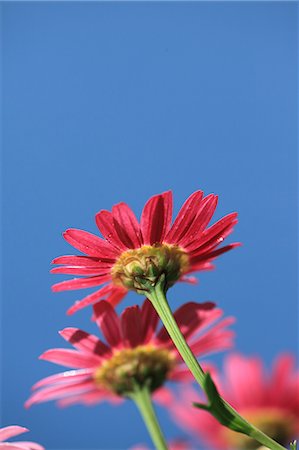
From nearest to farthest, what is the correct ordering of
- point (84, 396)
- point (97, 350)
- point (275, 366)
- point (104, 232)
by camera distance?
point (104, 232) → point (97, 350) → point (84, 396) → point (275, 366)

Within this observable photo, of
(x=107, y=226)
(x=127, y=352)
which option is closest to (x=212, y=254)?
(x=107, y=226)

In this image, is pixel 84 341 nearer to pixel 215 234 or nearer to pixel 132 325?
pixel 132 325

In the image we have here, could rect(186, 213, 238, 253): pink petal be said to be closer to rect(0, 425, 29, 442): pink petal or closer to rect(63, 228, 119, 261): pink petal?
rect(63, 228, 119, 261): pink petal

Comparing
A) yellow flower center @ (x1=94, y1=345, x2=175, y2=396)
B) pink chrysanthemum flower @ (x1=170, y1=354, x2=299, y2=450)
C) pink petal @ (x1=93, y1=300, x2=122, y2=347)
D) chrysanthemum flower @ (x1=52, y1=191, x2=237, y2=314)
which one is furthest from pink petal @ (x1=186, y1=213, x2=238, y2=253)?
pink chrysanthemum flower @ (x1=170, y1=354, x2=299, y2=450)

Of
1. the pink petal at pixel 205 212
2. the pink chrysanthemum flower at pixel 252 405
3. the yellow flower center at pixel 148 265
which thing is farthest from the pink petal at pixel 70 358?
the pink chrysanthemum flower at pixel 252 405

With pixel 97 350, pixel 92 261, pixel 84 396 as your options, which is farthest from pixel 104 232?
pixel 84 396

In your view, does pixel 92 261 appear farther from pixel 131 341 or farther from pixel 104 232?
pixel 131 341

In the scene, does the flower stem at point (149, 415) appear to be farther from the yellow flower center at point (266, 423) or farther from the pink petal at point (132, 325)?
the yellow flower center at point (266, 423)
